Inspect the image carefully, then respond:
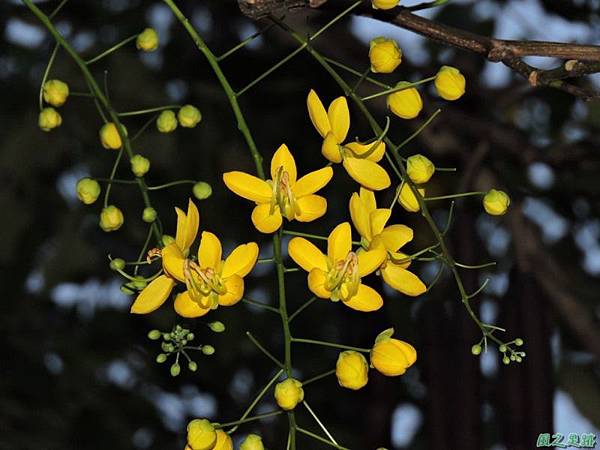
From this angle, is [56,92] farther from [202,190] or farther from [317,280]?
[317,280]

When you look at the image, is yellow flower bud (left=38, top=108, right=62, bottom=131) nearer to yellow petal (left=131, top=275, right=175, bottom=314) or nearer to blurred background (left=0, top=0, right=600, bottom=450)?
yellow petal (left=131, top=275, right=175, bottom=314)

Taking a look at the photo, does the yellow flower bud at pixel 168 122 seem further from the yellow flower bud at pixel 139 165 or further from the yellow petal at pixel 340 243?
the yellow petal at pixel 340 243

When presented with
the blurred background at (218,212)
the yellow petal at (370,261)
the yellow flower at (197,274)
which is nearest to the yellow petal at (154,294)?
the yellow flower at (197,274)

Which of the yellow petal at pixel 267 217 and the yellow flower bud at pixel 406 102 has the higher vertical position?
the yellow flower bud at pixel 406 102

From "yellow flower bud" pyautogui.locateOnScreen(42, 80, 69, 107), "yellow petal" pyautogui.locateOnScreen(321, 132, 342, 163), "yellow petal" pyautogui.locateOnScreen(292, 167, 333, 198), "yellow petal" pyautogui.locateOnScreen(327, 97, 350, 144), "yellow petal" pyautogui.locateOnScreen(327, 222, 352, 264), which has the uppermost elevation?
"yellow petal" pyautogui.locateOnScreen(327, 97, 350, 144)

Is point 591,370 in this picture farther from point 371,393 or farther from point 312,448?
point 371,393

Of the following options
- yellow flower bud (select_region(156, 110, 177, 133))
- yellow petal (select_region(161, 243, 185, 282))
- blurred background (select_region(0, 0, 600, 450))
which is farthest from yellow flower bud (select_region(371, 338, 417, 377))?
blurred background (select_region(0, 0, 600, 450))
